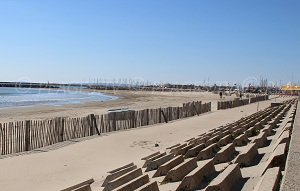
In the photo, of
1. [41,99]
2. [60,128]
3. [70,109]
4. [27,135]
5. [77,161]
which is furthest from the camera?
[41,99]

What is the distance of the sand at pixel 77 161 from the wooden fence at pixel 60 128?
881mm

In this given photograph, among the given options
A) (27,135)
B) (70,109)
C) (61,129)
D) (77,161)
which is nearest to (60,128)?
(61,129)

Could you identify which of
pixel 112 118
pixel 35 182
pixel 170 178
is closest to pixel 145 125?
pixel 112 118

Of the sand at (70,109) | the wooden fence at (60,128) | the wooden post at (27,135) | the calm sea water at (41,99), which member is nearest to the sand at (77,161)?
the wooden fence at (60,128)

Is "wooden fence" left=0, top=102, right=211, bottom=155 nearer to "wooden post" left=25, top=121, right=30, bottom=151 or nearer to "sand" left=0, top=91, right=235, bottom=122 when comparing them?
"wooden post" left=25, top=121, right=30, bottom=151

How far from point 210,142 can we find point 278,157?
4.15 metres

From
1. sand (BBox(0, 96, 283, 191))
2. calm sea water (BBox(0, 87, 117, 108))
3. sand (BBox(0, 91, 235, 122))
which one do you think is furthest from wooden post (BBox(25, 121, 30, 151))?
calm sea water (BBox(0, 87, 117, 108))

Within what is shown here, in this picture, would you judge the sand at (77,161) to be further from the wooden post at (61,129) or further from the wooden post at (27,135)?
the wooden post at (27,135)

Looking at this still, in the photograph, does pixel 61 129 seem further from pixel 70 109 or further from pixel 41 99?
pixel 41 99

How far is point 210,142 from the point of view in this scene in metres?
8.93

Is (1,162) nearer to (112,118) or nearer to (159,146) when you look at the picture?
(159,146)

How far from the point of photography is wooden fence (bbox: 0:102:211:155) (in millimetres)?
14172

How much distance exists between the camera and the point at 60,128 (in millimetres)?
16484

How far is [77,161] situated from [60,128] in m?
4.17
